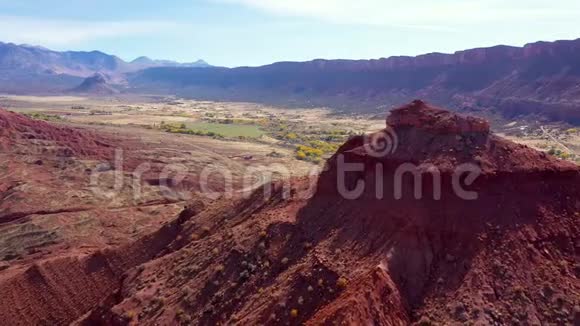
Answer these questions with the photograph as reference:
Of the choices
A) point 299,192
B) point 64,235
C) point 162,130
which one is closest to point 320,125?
point 162,130

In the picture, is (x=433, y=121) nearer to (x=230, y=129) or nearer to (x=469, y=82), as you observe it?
(x=230, y=129)

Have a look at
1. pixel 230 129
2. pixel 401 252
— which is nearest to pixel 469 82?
pixel 230 129

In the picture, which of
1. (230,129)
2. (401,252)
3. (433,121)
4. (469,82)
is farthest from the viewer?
(469,82)

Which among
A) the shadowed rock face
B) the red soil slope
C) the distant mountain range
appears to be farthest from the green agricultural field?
the shadowed rock face

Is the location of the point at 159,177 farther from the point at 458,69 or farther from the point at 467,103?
the point at 458,69

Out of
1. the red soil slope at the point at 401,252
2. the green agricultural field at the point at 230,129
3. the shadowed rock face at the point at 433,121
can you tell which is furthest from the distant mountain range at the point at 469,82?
the red soil slope at the point at 401,252
